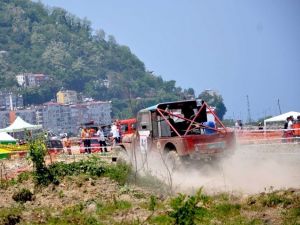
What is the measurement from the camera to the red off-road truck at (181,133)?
67.2 ft

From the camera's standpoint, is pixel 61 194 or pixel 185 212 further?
pixel 61 194

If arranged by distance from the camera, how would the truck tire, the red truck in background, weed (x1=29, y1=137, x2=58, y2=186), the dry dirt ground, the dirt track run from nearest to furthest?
the dry dirt ground, the dirt track, weed (x1=29, y1=137, x2=58, y2=186), the truck tire, the red truck in background

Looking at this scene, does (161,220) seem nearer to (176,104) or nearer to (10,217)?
(10,217)

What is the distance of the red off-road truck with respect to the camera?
20.5 metres

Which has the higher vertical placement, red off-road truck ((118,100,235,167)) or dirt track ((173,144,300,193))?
red off-road truck ((118,100,235,167))

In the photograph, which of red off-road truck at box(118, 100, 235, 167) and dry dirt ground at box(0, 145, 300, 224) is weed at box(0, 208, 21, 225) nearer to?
dry dirt ground at box(0, 145, 300, 224)

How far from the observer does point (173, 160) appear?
67.7 ft

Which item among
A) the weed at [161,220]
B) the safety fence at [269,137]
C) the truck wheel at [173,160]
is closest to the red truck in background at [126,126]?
the safety fence at [269,137]

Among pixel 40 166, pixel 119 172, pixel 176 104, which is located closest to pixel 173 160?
pixel 119 172

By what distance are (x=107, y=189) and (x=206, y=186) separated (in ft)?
9.24

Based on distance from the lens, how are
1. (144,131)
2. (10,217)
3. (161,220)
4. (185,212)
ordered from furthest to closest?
(144,131) < (10,217) < (161,220) < (185,212)

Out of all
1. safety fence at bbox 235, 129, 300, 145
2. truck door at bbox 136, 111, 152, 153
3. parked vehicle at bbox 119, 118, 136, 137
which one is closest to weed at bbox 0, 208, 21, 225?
truck door at bbox 136, 111, 152, 153

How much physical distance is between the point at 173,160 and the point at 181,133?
1788 mm

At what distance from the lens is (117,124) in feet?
120
